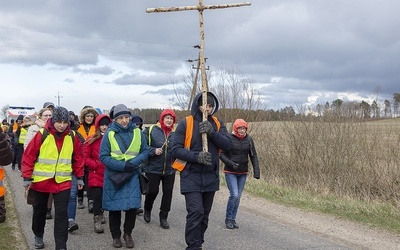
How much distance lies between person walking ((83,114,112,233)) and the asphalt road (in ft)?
0.92

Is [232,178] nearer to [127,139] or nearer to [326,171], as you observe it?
[127,139]

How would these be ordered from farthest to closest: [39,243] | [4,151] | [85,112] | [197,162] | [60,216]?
1. [85,112]
2. [4,151]
3. [39,243]
4. [60,216]
5. [197,162]

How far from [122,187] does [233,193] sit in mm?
2191

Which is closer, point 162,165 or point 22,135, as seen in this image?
point 162,165

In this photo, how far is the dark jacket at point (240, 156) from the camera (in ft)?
23.5

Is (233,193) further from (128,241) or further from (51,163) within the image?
(51,163)

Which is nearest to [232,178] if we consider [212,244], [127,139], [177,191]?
[212,244]

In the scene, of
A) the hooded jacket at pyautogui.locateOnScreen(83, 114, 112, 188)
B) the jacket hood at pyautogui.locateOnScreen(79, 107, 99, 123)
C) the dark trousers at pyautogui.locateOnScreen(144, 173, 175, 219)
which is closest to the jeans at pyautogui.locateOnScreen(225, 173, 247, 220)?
the dark trousers at pyautogui.locateOnScreen(144, 173, 175, 219)

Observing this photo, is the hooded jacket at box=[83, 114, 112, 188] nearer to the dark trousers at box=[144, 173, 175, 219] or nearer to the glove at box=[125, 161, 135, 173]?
the dark trousers at box=[144, 173, 175, 219]

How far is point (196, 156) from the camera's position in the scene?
4.87 metres

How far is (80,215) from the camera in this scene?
7.89 m

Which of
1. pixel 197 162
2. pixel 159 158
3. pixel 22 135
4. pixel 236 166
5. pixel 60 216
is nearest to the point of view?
pixel 197 162

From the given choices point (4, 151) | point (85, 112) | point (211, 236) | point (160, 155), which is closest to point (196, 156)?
point (211, 236)

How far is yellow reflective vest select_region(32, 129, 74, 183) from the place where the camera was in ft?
17.0
